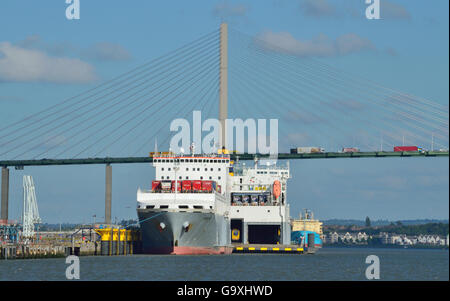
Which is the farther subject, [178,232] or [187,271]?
[178,232]

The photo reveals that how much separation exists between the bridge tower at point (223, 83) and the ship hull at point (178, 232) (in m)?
23.4

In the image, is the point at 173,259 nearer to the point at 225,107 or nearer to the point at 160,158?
the point at 160,158

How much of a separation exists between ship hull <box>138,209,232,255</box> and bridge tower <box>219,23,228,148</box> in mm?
23427

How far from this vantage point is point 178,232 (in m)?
74.2

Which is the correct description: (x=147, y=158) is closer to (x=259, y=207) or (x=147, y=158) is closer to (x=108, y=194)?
(x=108, y=194)

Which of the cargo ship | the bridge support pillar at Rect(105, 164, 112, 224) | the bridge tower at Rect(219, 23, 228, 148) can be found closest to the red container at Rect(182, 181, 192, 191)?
the cargo ship

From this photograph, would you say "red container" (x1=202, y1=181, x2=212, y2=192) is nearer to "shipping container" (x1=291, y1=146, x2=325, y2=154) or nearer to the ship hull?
the ship hull

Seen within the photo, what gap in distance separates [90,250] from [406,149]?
204ft

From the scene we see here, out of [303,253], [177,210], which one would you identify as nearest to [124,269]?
[177,210]

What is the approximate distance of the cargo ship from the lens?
244 ft

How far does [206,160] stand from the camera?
8562 cm

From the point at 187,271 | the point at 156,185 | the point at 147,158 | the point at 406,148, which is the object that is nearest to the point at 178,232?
the point at 156,185

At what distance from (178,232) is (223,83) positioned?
105ft
